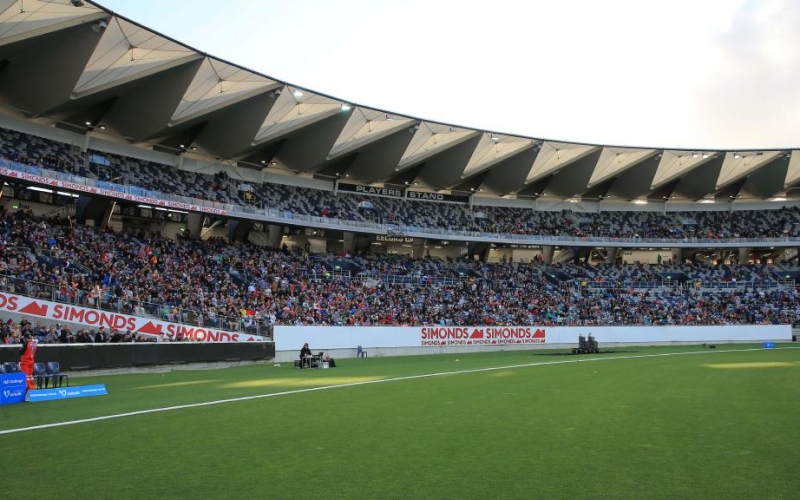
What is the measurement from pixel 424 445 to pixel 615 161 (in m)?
55.8

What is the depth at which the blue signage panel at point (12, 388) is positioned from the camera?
1430cm

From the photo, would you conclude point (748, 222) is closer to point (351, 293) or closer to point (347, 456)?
point (351, 293)

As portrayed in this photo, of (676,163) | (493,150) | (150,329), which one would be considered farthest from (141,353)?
(676,163)

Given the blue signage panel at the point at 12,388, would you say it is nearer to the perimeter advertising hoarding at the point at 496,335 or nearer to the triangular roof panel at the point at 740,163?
the perimeter advertising hoarding at the point at 496,335

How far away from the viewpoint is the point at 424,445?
8477 mm

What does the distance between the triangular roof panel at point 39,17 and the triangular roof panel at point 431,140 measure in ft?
81.9

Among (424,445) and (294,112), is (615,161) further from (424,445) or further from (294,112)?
(424,445)

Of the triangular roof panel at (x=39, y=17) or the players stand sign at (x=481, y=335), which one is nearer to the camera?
the triangular roof panel at (x=39, y=17)

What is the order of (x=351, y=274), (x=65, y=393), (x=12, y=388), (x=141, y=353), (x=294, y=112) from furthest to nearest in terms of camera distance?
(x=351, y=274) < (x=294, y=112) < (x=141, y=353) < (x=65, y=393) < (x=12, y=388)

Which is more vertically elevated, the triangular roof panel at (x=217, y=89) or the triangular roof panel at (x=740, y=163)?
the triangular roof panel at (x=217, y=89)

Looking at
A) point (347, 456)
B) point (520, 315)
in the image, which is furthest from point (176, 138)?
point (347, 456)

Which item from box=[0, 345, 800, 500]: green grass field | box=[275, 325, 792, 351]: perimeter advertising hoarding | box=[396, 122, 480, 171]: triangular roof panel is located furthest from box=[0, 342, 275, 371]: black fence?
box=[396, 122, 480, 171]: triangular roof panel

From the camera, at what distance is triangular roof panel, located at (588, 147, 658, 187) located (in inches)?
2267

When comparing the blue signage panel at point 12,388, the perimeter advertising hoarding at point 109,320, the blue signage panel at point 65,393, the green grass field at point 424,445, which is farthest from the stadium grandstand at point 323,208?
the green grass field at point 424,445
